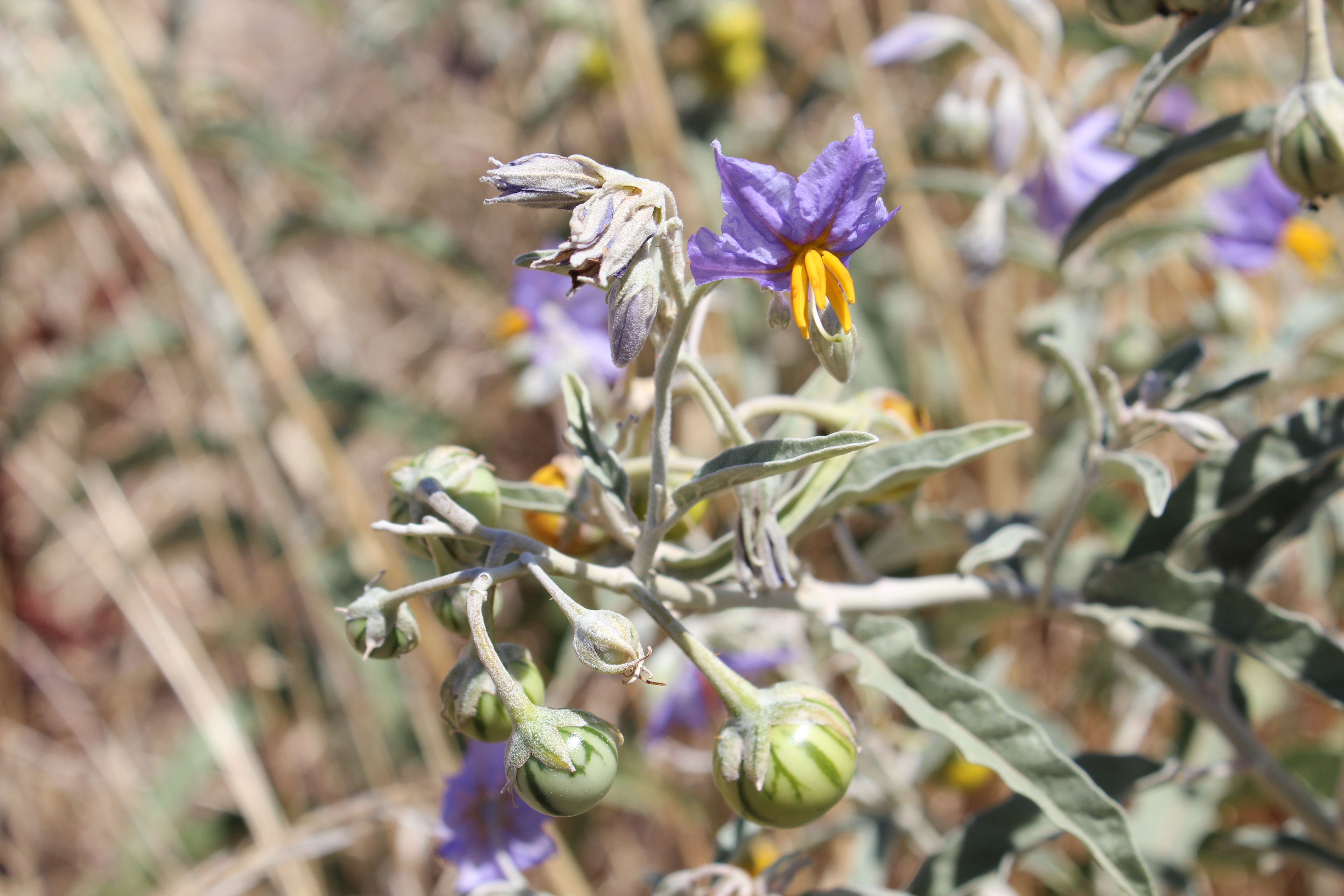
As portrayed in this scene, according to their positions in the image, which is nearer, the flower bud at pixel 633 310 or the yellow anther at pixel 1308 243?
the flower bud at pixel 633 310

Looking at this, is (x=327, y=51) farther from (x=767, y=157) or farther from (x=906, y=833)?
(x=906, y=833)

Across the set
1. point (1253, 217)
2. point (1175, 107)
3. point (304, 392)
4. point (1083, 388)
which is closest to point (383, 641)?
point (1083, 388)

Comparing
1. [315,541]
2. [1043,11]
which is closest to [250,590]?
[315,541]

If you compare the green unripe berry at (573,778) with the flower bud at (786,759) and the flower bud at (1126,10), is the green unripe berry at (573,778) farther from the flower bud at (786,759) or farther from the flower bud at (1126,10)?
the flower bud at (1126,10)

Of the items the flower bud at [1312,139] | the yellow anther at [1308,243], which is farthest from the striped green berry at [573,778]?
the yellow anther at [1308,243]

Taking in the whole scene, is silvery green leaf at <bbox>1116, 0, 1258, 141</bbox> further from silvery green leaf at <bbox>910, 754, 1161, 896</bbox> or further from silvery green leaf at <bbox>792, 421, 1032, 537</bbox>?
silvery green leaf at <bbox>910, 754, 1161, 896</bbox>

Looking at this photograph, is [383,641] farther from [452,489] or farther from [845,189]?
[845,189]

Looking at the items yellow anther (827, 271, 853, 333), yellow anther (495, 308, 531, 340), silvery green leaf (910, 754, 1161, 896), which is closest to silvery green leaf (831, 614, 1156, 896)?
silvery green leaf (910, 754, 1161, 896)
